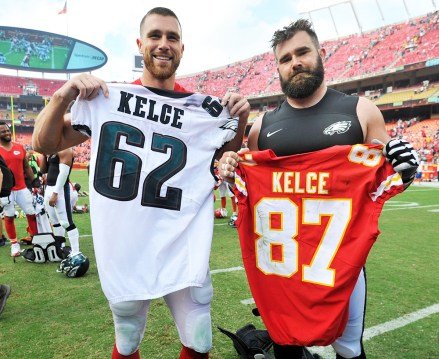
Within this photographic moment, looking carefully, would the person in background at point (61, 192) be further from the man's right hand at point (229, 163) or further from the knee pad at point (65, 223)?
the man's right hand at point (229, 163)

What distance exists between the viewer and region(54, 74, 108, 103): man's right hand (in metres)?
1.77

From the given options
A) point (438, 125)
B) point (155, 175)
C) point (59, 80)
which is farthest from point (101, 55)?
point (155, 175)

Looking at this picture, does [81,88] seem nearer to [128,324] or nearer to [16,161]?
[128,324]

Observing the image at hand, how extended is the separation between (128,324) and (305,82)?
165 cm

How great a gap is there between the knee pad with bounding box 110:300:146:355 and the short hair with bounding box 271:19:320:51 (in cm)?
170

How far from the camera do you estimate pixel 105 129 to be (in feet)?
6.19

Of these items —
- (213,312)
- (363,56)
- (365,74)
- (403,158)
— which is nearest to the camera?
(403,158)

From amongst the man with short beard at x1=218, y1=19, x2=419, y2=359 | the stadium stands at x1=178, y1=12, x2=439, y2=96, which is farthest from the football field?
the stadium stands at x1=178, y1=12, x2=439, y2=96

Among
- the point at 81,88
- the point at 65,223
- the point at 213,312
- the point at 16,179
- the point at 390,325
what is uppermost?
the point at 16,179

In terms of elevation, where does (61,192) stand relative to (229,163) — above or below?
above

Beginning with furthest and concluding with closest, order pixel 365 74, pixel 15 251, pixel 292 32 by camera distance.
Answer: pixel 365 74 < pixel 15 251 < pixel 292 32

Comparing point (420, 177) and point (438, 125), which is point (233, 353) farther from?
point (438, 125)

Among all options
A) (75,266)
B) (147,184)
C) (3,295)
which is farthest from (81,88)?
(75,266)

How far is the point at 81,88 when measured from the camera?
1784 mm
